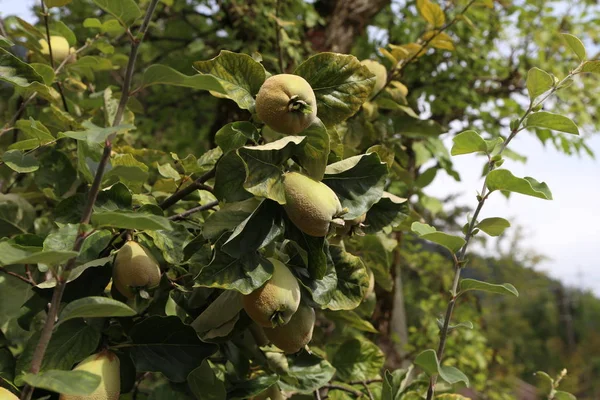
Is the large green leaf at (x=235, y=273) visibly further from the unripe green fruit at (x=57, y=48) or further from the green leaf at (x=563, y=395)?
the unripe green fruit at (x=57, y=48)

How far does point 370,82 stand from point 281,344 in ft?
1.07

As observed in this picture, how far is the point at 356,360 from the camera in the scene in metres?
1.00

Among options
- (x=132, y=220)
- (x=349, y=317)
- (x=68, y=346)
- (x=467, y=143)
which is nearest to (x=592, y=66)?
(x=467, y=143)

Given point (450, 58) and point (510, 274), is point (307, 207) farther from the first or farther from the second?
point (510, 274)

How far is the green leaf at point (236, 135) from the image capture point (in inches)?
25.1

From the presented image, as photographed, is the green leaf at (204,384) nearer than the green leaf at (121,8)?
No

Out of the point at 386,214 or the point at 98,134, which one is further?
the point at 386,214

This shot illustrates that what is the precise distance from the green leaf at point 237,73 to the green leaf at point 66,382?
0.32 meters

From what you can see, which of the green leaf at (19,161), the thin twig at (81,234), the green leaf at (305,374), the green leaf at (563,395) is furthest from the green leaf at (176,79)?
the green leaf at (563,395)

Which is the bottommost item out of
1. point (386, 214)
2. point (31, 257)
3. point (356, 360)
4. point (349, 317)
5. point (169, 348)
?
point (356, 360)

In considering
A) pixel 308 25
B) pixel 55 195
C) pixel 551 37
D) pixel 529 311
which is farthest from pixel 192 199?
pixel 529 311

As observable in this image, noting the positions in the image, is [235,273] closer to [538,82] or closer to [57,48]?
[538,82]

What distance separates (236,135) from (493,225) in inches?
14.4

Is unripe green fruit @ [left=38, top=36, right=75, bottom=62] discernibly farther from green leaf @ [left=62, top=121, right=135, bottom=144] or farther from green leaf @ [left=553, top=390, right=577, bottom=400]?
green leaf @ [left=553, top=390, right=577, bottom=400]
